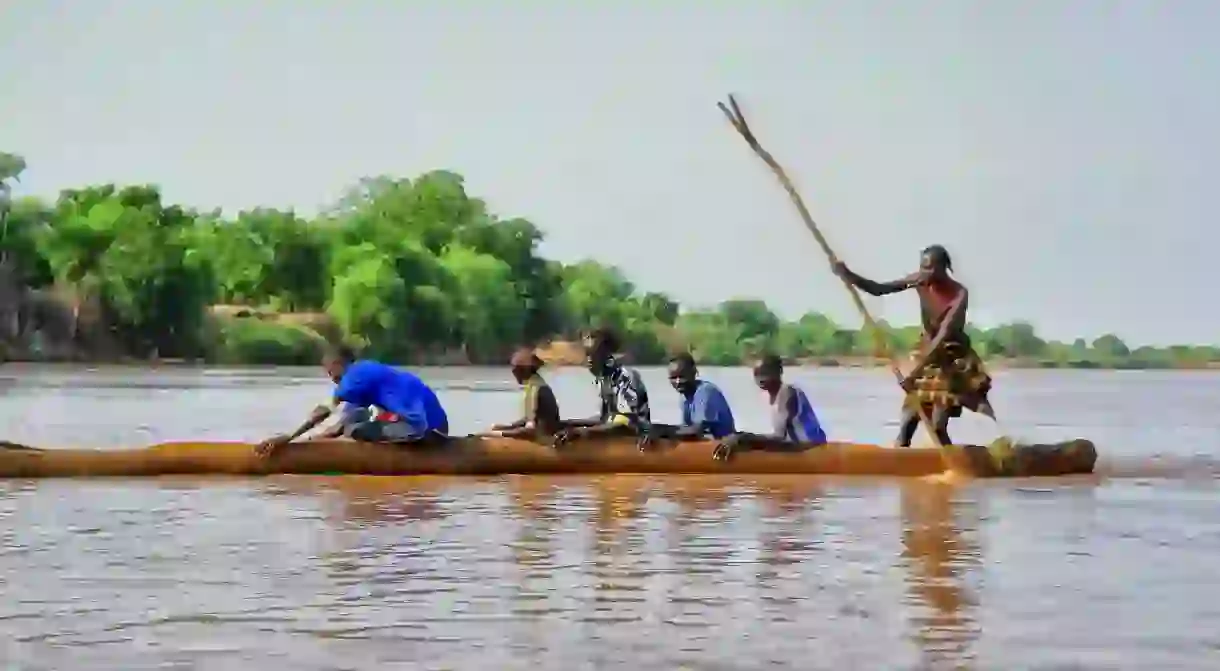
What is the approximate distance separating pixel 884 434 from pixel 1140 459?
6613 mm

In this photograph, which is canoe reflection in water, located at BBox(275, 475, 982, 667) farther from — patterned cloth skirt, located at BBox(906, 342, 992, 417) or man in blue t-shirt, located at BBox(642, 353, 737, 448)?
patterned cloth skirt, located at BBox(906, 342, 992, 417)

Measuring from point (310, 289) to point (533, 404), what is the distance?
73670 millimetres

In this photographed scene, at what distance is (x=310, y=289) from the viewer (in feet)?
287

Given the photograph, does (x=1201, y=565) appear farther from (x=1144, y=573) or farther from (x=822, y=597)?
(x=822, y=597)

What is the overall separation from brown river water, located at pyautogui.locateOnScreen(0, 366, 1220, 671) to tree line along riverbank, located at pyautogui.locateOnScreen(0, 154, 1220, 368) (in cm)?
5066

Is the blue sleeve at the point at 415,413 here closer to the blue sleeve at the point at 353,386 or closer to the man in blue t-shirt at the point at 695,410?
the blue sleeve at the point at 353,386

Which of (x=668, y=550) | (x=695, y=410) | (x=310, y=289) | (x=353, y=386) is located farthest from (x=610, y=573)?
(x=310, y=289)

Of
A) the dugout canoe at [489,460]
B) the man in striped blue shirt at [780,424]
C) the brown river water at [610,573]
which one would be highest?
the man in striped blue shirt at [780,424]

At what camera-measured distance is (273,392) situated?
4219 centimetres

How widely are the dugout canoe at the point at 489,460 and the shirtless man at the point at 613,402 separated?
89 millimetres

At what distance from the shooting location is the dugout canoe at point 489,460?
1453 centimetres

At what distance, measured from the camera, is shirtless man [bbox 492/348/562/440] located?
14555 millimetres

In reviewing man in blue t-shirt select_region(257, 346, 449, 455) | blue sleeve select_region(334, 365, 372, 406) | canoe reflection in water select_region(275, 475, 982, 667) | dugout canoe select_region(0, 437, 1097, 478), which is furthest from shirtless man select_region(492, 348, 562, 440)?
blue sleeve select_region(334, 365, 372, 406)

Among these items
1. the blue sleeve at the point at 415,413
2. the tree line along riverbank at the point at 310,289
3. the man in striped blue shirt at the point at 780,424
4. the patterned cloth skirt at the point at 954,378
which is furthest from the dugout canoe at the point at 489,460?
the tree line along riverbank at the point at 310,289
